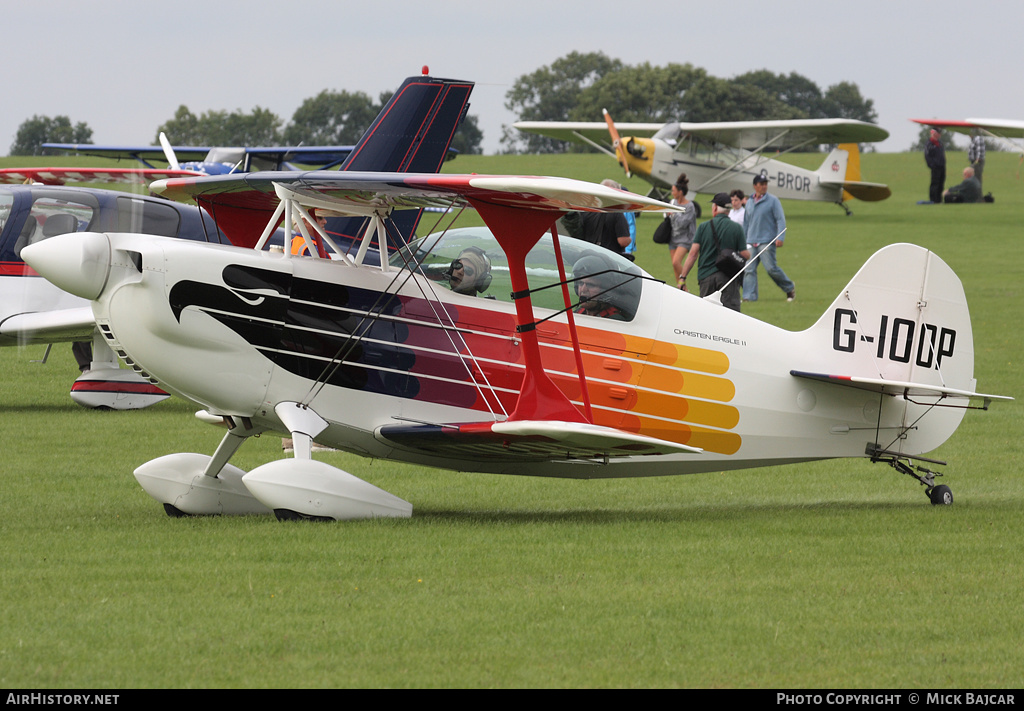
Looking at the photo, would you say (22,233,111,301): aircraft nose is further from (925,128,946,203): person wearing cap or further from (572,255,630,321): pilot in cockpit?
(925,128,946,203): person wearing cap

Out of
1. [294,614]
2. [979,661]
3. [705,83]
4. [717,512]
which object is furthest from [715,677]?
[705,83]

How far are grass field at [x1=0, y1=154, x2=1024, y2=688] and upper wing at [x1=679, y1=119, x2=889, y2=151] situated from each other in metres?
28.7

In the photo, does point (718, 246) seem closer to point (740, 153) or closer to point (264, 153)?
point (264, 153)

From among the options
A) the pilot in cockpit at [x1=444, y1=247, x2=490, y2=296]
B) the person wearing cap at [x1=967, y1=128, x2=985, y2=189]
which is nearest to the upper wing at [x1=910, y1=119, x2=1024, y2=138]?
the pilot in cockpit at [x1=444, y1=247, x2=490, y2=296]

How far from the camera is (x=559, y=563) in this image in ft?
23.2

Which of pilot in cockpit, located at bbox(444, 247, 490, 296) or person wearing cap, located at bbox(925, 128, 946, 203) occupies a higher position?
person wearing cap, located at bbox(925, 128, 946, 203)

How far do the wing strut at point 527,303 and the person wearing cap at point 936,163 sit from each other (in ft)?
131

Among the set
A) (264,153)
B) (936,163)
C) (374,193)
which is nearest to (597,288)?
(374,193)

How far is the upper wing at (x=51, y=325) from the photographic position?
13.8 m

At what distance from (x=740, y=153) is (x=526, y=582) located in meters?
38.8

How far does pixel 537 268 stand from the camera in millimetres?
8859

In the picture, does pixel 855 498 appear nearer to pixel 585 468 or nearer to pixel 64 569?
pixel 585 468

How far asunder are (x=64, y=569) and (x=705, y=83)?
340 feet

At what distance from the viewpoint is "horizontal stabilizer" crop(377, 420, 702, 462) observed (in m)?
7.80
